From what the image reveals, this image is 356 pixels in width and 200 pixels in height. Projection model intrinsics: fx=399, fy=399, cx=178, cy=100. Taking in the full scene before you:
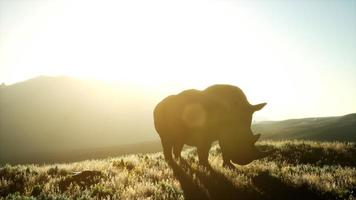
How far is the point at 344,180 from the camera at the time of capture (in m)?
13.5

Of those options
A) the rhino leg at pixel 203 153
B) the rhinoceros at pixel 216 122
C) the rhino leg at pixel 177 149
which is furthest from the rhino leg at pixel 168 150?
the rhino leg at pixel 203 153

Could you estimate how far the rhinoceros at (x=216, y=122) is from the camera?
14547mm

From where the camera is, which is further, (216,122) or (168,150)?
(168,150)

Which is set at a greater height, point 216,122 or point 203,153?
point 216,122

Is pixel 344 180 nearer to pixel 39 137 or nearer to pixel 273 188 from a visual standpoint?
pixel 273 188

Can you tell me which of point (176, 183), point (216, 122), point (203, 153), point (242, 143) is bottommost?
point (176, 183)

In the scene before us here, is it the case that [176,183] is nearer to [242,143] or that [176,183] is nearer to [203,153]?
[203,153]

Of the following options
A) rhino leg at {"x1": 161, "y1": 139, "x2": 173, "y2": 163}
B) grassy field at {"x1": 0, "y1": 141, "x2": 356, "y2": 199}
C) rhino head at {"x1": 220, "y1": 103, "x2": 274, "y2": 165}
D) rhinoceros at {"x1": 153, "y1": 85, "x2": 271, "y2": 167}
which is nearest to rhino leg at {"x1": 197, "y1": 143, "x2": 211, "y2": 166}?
rhinoceros at {"x1": 153, "y1": 85, "x2": 271, "y2": 167}

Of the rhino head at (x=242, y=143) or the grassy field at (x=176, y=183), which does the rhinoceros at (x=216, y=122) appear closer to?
the rhino head at (x=242, y=143)

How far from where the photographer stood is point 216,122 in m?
14.9

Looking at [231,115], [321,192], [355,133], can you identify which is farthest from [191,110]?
[355,133]

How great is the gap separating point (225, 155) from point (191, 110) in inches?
86.3

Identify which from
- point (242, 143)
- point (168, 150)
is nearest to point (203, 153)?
point (242, 143)

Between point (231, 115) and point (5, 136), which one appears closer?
point (231, 115)
